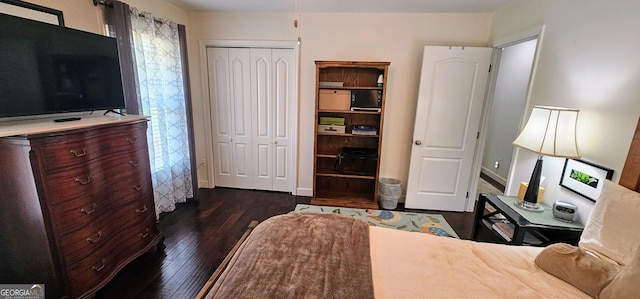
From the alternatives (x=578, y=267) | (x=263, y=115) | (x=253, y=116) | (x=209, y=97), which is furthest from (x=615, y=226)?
(x=209, y=97)

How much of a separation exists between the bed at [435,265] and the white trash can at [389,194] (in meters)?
1.75

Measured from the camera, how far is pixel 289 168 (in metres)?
3.63

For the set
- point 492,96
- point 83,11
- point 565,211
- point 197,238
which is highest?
point 83,11

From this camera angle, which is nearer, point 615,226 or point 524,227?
point 615,226

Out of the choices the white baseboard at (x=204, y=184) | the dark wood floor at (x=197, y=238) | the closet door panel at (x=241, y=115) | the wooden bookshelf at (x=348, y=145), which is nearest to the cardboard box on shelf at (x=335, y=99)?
the wooden bookshelf at (x=348, y=145)

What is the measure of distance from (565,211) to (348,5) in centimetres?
265

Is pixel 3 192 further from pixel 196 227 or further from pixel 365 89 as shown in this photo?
pixel 365 89

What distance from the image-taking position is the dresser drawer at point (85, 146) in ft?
4.62

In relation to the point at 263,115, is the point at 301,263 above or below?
below

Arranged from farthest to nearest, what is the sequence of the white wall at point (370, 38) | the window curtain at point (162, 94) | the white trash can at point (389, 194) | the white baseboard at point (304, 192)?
the white baseboard at point (304, 192) < the white trash can at point (389, 194) < the white wall at point (370, 38) < the window curtain at point (162, 94)

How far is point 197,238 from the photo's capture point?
2.51m

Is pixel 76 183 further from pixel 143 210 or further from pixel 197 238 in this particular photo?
pixel 197 238

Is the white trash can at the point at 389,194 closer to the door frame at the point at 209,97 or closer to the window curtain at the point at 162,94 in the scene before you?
the door frame at the point at 209,97

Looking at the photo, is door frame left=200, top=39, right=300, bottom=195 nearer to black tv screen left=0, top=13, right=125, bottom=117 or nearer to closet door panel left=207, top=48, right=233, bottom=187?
closet door panel left=207, top=48, right=233, bottom=187
